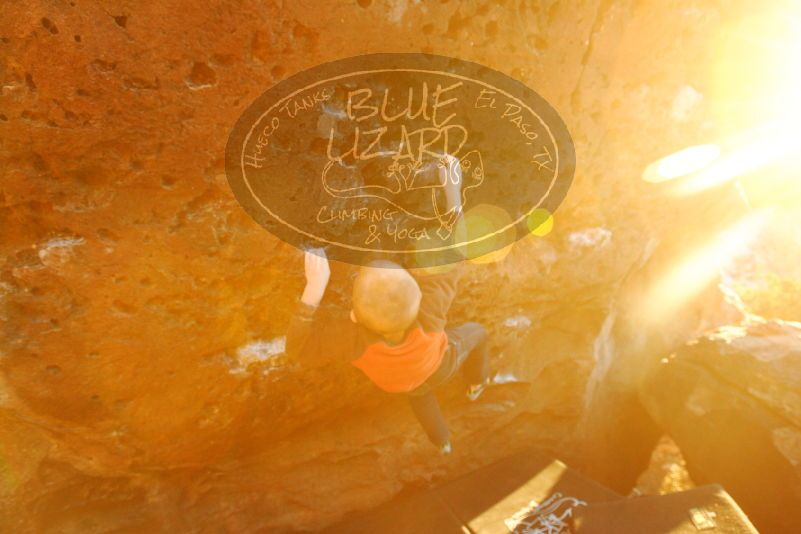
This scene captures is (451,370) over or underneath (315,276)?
underneath

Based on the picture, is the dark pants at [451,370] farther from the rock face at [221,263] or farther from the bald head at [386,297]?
the bald head at [386,297]

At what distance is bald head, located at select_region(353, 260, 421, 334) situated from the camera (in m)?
1.90

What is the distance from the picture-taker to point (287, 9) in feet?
5.70

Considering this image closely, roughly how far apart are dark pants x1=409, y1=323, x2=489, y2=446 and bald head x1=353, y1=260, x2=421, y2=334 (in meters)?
0.52

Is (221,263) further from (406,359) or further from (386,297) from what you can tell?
(406,359)

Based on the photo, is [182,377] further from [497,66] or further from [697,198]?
[697,198]

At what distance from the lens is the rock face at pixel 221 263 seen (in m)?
1.67

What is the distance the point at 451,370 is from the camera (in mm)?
2385

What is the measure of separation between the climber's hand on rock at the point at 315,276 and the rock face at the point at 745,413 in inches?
109

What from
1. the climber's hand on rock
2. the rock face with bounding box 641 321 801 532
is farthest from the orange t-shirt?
the rock face with bounding box 641 321 801 532

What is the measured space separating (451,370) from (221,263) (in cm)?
122

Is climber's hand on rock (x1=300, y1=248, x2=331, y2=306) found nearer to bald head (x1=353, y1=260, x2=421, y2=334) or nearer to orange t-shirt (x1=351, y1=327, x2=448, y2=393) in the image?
bald head (x1=353, y1=260, x2=421, y2=334)

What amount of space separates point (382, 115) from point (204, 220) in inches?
35.1

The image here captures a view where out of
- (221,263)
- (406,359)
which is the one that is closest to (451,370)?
(406,359)
